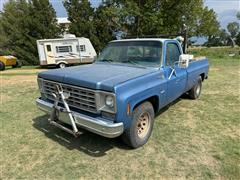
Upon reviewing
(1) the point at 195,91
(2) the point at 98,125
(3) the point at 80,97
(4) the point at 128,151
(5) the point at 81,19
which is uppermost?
(5) the point at 81,19

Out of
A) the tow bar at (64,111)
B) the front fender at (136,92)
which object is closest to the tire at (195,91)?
the front fender at (136,92)

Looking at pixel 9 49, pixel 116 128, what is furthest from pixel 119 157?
pixel 9 49

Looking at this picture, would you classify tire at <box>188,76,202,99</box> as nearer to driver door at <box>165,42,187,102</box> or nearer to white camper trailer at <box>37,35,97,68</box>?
driver door at <box>165,42,187,102</box>

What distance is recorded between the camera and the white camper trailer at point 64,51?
56.4ft

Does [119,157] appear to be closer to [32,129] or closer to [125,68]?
[125,68]

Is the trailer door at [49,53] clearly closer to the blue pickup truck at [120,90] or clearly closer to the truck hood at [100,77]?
the blue pickup truck at [120,90]

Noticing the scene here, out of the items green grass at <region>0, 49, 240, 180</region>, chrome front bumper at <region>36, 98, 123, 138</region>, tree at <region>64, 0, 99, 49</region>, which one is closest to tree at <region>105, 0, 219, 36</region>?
tree at <region>64, 0, 99, 49</region>

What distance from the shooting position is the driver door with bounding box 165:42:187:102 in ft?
13.6

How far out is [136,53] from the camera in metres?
4.28

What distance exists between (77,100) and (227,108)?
4.33m

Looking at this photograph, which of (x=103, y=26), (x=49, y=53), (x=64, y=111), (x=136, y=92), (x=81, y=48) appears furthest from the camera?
(x=103, y=26)

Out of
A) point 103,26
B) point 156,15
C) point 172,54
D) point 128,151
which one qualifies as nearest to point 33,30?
point 103,26

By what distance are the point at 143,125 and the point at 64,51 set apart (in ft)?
50.3

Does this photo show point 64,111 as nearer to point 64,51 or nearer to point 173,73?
point 173,73
